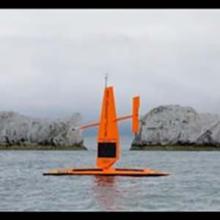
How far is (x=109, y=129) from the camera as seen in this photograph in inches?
1645

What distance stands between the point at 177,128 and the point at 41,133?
103 ft

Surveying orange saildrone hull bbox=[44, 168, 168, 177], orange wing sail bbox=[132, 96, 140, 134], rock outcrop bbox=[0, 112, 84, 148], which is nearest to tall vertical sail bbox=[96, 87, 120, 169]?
orange saildrone hull bbox=[44, 168, 168, 177]

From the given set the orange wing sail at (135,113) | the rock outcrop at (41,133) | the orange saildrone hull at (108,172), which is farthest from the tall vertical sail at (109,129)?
the rock outcrop at (41,133)

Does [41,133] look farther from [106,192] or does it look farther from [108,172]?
[106,192]

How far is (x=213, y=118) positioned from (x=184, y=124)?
24.3 ft

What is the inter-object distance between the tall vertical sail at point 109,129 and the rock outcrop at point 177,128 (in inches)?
4788

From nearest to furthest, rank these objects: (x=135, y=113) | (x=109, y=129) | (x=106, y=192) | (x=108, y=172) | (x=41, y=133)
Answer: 1. (x=106, y=192)
2. (x=135, y=113)
3. (x=109, y=129)
4. (x=108, y=172)
5. (x=41, y=133)

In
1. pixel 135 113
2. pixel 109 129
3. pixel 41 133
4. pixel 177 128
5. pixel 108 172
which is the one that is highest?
pixel 135 113

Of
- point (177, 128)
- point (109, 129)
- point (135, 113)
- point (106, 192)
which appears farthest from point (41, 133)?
point (106, 192)

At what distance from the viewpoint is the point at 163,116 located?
168 m

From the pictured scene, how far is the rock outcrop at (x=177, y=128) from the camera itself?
16288 cm
